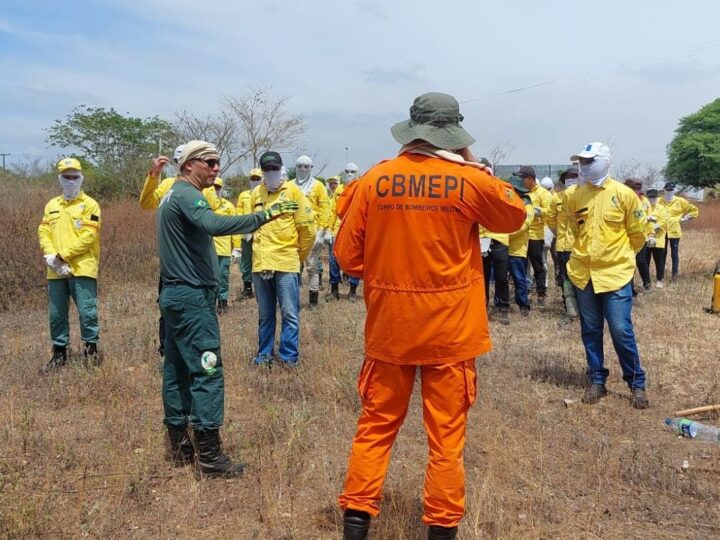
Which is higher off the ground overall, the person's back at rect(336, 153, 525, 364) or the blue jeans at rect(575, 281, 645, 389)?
the person's back at rect(336, 153, 525, 364)

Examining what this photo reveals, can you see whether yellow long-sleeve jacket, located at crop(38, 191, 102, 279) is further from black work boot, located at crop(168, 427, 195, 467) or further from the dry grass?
black work boot, located at crop(168, 427, 195, 467)

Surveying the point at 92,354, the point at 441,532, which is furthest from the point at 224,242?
the point at 441,532

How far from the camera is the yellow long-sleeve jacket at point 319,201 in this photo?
882 cm

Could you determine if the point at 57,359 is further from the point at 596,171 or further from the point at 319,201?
the point at 596,171

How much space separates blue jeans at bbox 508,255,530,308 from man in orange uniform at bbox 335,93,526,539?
6.11 m

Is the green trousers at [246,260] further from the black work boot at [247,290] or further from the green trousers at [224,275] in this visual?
the green trousers at [224,275]

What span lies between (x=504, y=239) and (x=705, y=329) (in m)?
2.57

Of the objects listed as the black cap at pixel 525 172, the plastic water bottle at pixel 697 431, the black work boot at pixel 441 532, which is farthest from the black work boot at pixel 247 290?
the black work boot at pixel 441 532

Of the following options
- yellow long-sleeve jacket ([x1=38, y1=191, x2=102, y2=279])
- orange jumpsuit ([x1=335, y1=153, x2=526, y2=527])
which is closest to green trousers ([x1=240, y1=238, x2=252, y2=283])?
yellow long-sleeve jacket ([x1=38, y1=191, x2=102, y2=279])

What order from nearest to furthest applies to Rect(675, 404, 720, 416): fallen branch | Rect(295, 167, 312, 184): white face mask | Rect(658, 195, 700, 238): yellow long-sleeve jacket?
Rect(675, 404, 720, 416): fallen branch, Rect(295, 167, 312, 184): white face mask, Rect(658, 195, 700, 238): yellow long-sleeve jacket

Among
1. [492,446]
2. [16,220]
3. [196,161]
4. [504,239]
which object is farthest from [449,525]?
[16,220]

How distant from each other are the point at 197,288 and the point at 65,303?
2918 millimetres

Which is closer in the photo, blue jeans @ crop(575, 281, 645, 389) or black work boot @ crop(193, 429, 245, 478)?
black work boot @ crop(193, 429, 245, 478)

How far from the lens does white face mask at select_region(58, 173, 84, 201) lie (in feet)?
19.2
